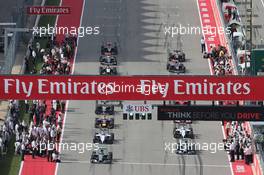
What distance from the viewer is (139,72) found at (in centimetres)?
7831

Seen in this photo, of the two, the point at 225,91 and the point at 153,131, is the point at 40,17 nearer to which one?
the point at 153,131

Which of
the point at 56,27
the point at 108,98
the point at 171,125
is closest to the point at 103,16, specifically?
the point at 56,27

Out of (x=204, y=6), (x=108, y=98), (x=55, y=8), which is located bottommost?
(x=108, y=98)

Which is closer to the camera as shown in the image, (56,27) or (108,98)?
(108,98)

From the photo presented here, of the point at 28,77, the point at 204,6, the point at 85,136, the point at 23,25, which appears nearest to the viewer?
the point at 28,77

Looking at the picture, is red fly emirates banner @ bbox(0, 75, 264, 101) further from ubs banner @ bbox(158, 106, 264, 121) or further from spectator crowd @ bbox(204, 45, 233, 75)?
A: spectator crowd @ bbox(204, 45, 233, 75)

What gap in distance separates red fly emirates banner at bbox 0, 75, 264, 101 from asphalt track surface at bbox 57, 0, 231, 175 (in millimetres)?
14793

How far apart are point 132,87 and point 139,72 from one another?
2993cm

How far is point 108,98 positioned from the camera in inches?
1917

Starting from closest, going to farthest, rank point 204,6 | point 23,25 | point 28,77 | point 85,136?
1. point 28,77
2. point 85,136
3. point 23,25
4. point 204,6

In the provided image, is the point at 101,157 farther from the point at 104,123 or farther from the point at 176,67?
the point at 176,67

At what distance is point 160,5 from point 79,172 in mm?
31362

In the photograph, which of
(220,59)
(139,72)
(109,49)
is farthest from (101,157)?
(109,49)

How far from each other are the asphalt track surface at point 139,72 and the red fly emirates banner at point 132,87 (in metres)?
14.8
